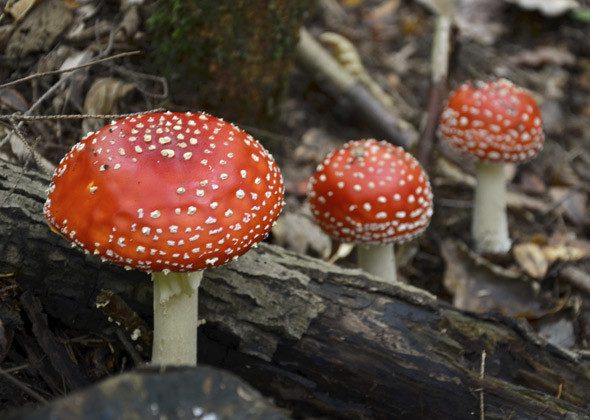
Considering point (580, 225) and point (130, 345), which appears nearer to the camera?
point (130, 345)

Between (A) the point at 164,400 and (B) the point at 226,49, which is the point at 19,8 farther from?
(A) the point at 164,400

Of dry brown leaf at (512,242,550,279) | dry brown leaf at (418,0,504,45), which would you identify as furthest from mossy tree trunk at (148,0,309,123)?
dry brown leaf at (418,0,504,45)

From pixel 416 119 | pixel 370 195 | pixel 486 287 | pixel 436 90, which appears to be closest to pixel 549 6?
pixel 416 119

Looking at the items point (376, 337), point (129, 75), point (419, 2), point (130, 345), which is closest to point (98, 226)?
point (130, 345)

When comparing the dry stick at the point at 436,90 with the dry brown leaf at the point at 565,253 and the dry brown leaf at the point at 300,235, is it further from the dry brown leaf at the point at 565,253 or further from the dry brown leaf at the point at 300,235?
Answer: the dry brown leaf at the point at 565,253

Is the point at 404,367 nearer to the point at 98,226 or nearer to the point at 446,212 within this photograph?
the point at 98,226

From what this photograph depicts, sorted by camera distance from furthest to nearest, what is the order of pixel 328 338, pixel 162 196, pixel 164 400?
pixel 328 338 → pixel 162 196 → pixel 164 400
